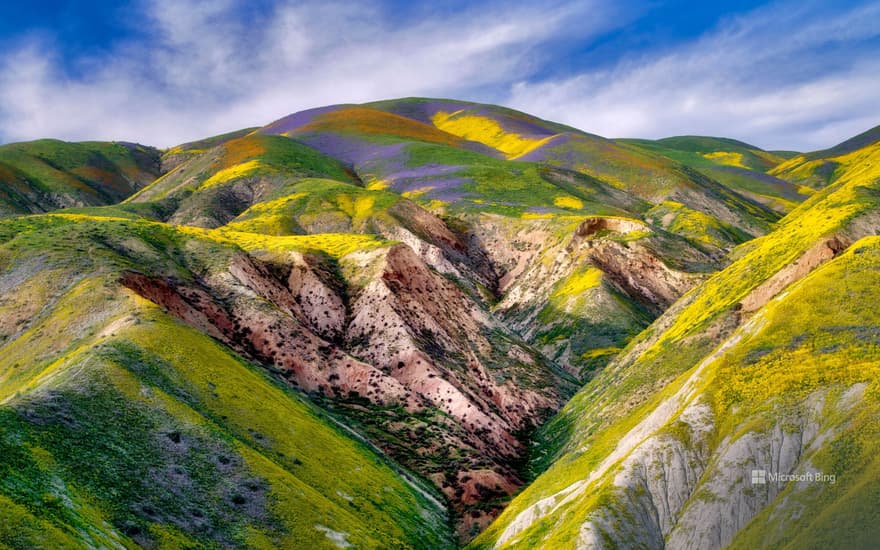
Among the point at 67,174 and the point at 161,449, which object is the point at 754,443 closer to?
the point at 161,449

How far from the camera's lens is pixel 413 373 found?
58.7m

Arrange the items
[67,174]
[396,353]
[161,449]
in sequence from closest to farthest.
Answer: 1. [161,449]
2. [396,353]
3. [67,174]

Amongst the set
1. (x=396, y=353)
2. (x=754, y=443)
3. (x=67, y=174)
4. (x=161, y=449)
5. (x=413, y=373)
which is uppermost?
(x=67, y=174)

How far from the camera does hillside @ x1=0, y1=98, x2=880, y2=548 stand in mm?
29219

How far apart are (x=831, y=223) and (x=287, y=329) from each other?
150ft

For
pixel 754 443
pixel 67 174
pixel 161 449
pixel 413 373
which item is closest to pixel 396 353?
pixel 413 373

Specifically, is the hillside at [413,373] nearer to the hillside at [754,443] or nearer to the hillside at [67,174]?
the hillside at [754,443]

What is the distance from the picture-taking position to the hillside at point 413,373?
2922cm

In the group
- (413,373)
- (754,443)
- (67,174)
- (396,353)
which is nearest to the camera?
(754,443)

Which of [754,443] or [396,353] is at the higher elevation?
[396,353]

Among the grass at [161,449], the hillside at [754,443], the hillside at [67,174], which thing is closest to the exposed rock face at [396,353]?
the grass at [161,449]

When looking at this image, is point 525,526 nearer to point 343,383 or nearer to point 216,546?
point 216,546

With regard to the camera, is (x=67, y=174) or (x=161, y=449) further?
(x=67, y=174)

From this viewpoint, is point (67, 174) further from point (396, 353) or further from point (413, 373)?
point (413, 373)
